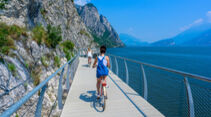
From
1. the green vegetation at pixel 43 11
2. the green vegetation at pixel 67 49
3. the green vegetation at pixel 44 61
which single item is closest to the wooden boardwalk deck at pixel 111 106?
the green vegetation at pixel 44 61

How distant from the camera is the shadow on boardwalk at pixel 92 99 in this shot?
13.2 ft

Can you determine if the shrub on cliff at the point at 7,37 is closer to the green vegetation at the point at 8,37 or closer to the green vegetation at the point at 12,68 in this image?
the green vegetation at the point at 8,37

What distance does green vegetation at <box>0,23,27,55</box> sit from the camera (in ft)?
25.4

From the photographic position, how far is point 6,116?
1.13 metres

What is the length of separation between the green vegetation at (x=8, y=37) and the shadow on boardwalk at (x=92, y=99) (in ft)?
18.4

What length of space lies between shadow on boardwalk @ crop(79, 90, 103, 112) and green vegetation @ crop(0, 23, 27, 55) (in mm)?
5595

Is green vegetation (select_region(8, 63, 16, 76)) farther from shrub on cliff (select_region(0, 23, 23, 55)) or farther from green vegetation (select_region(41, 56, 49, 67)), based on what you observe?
green vegetation (select_region(41, 56, 49, 67))

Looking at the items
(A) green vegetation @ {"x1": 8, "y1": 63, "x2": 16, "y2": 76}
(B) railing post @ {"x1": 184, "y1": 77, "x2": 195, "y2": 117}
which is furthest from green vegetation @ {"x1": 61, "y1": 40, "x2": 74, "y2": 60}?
(B) railing post @ {"x1": 184, "y1": 77, "x2": 195, "y2": 117}

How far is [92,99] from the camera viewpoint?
4.59m

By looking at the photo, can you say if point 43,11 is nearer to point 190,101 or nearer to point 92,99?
point 92,99

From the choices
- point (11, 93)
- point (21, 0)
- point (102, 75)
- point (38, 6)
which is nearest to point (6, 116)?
point (102, 75)

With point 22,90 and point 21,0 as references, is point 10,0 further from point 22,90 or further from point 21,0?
point 22,90

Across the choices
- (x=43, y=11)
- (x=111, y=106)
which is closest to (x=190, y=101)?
(x=111, y=106)

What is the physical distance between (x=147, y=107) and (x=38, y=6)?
18730 mm
